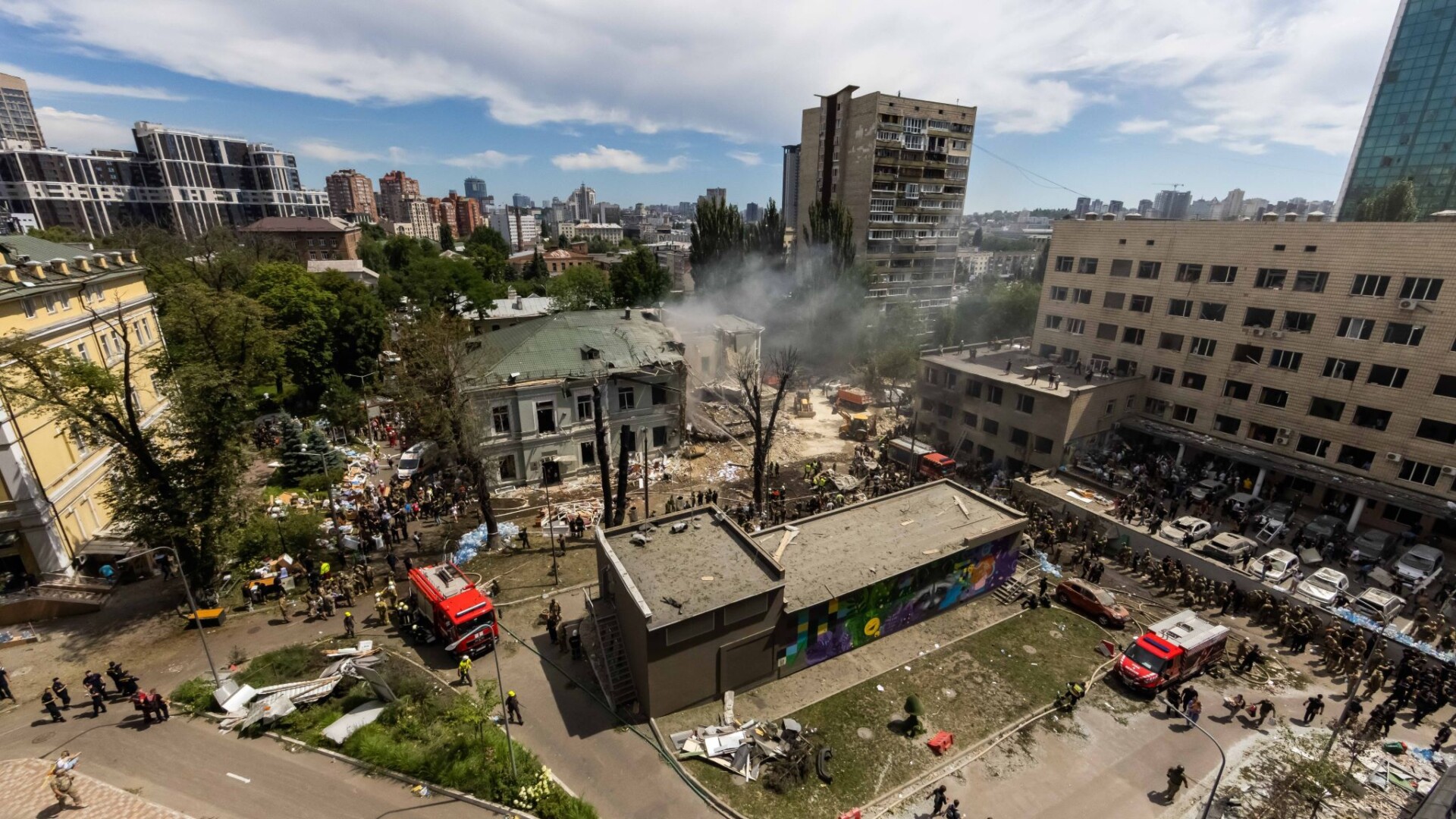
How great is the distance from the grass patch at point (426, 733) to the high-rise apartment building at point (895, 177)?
61.2m

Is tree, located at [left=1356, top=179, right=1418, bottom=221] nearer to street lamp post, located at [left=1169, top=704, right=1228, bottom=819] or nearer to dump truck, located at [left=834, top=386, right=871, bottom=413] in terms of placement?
dump truck, located at [left=834, top=386, right=871, bottom=413]

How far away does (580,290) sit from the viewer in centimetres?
6844

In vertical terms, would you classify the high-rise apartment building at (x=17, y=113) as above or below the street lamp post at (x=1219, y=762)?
above

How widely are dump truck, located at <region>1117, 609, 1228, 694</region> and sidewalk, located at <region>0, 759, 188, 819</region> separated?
2768 centimetres

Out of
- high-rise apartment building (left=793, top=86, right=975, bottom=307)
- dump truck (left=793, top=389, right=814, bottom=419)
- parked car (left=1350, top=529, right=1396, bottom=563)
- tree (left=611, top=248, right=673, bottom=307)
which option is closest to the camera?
parked car (left=1350, top=529, right=1396, bottom=563)

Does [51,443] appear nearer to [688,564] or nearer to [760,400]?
[688,564]

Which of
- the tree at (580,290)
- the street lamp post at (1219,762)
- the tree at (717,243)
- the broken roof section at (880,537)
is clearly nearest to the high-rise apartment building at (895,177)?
the tree at (717,243)

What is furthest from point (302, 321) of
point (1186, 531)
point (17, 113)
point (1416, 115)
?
point (17, 113)

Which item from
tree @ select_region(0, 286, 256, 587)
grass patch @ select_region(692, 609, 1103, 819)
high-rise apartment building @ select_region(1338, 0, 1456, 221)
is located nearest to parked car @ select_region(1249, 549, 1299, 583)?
grass patch @ select_region(692, 609, 1103, 819)

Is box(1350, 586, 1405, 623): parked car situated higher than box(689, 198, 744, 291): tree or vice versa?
box(689, 198, 744, 291): tree

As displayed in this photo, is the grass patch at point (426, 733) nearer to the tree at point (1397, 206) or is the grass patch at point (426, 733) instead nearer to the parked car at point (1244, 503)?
the parked car at point (1244, 503)

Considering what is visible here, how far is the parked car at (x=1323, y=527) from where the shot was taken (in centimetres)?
2760

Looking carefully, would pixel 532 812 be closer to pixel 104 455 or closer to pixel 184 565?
pixel 184 565

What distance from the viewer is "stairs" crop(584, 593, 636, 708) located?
61.2ft
